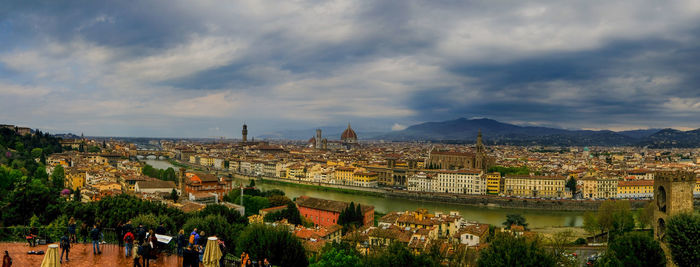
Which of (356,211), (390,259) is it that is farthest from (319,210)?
(390,259)

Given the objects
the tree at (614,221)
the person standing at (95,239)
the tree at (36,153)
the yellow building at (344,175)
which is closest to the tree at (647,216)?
the tree at (614,221)

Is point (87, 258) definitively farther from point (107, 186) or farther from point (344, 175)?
point (344, 175)

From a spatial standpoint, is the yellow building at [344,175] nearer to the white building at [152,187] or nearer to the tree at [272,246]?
the white building at [152,187]

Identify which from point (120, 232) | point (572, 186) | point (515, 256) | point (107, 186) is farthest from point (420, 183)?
point (120, 232)

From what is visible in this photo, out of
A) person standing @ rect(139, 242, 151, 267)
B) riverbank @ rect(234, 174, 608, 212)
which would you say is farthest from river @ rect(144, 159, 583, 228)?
person standing @ rect(139, 242, 151, 267)

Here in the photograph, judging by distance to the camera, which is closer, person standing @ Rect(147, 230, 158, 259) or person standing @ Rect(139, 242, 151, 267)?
person standing @ Rect(139, 242, 151, 267)

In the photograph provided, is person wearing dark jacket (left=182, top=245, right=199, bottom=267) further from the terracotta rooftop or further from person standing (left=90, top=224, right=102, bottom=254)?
the terracotta rooftop

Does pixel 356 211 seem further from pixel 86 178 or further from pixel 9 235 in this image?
pixel 86 178
